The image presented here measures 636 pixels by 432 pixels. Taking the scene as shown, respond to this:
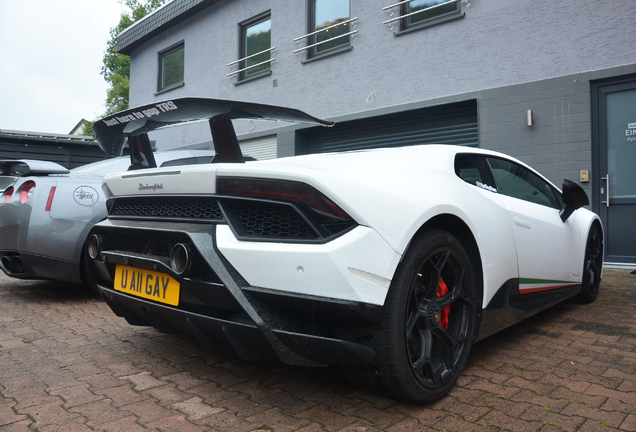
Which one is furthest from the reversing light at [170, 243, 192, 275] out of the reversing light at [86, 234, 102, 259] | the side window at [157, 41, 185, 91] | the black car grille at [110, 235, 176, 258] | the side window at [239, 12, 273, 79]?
the side window at [157, 41, 185, 91]

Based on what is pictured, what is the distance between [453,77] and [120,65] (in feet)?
150

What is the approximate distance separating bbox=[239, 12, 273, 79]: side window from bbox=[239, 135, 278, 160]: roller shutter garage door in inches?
61.5

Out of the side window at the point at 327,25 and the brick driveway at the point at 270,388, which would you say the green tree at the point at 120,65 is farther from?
the brick driveway at the point at 270,388

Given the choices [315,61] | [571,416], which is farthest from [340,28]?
[571,416]

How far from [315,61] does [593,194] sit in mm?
5889

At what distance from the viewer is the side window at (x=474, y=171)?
2.70 metres

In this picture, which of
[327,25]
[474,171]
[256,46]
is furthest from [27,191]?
[256,46]

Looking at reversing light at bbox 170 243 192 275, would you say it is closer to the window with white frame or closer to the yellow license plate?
the yellow license plate

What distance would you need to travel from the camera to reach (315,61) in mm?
10156

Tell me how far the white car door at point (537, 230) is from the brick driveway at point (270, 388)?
43 centimetres

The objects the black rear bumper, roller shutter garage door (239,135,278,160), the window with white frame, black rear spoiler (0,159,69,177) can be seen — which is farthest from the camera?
roller shutter garage door (239,135,278,160)

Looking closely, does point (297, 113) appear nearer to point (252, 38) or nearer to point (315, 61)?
point (315, 61)

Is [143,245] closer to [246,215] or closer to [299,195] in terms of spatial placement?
[246,215]

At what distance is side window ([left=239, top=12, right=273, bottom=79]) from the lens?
11.4 metres
